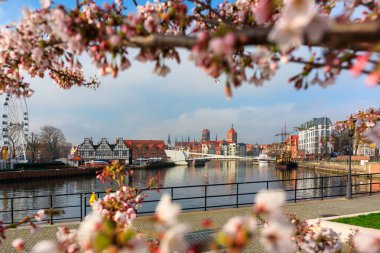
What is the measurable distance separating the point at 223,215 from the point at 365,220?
13.2 feet

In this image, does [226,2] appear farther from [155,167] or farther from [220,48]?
[155,167]

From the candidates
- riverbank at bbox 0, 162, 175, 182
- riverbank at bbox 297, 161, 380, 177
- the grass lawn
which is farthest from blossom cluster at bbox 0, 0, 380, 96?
riverbank at bbox 297, 161, 380, 177

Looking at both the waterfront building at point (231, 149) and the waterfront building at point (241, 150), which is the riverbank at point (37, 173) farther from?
the waterfront building at point (241, 150)

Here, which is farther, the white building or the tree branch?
the white building

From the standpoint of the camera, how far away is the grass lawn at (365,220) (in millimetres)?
8633

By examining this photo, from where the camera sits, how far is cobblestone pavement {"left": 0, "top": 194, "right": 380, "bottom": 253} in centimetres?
813

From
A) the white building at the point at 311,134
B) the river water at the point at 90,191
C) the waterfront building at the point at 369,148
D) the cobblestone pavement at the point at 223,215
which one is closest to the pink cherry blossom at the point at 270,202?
the waterfront building at the point at 369,148

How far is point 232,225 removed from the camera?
1.16m

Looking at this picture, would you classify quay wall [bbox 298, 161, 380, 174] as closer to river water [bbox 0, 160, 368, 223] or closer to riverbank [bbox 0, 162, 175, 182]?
river water [bbox 0, 160, 368, 223]

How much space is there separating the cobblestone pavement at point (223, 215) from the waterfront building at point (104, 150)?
8790 centimetres

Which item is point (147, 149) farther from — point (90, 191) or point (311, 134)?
point (90, 191)

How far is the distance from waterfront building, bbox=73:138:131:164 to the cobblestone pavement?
8790 cm

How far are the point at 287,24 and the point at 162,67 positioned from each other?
93cm

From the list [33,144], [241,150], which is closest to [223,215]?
[33,144]
